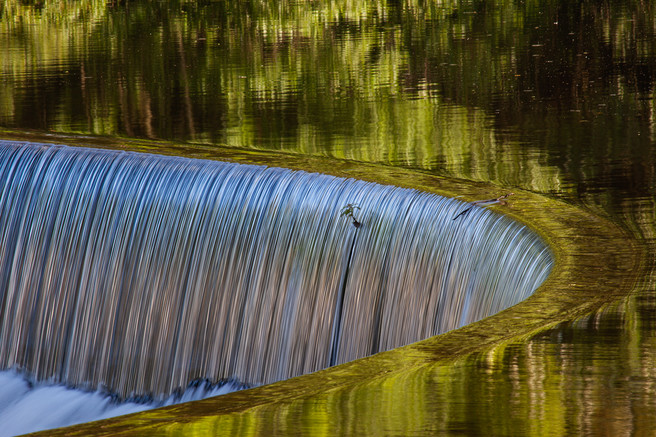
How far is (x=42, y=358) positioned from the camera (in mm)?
7141

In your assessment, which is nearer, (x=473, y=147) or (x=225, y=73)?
(x=473, y=147)

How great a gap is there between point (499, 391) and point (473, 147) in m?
4.24

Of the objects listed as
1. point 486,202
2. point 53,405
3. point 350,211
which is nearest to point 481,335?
point 486,202

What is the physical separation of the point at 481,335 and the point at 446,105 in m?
5.33

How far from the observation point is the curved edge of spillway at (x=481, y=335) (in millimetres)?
2775

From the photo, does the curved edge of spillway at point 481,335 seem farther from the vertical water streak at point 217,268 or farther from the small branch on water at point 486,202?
the vertical water streak at point 217,268

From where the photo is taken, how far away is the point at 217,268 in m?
6.42

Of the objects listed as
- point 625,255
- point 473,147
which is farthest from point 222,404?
point 473,147

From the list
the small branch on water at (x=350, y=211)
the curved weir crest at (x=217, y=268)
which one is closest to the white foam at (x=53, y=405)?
the curved weir crest at (x=217, y=268)

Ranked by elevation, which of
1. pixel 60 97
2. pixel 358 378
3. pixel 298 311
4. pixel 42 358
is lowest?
pixel 42 358

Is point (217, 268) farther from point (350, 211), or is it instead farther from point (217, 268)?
point (350, 211)

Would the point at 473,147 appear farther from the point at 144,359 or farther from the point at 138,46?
the point at 138,46

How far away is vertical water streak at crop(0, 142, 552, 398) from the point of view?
530 centimetres

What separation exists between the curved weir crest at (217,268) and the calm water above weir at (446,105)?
71cm
